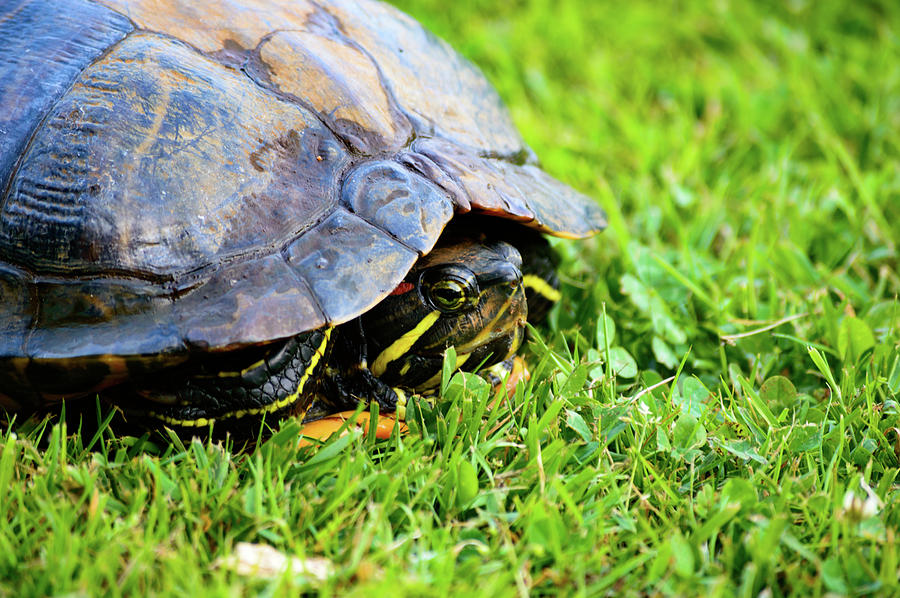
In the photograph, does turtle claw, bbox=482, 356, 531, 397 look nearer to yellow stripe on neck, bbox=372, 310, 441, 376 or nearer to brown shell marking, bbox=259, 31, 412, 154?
yellow stripe on neck, bbox=372, 310, 441, 376

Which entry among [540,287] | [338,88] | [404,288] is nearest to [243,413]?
[404,288]

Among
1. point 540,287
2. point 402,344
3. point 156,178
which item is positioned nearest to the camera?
point 156,178

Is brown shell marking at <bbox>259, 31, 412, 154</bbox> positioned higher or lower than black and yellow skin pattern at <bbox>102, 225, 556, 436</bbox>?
higher

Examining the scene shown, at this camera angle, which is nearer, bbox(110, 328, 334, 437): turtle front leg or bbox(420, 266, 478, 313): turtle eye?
bbox(110, 328, 334, 437): turtle front leg

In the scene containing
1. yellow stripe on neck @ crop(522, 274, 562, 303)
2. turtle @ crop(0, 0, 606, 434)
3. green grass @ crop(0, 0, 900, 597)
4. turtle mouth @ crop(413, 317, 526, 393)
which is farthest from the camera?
yellow stripe on neck @ crop(522, 274, 562, 303)

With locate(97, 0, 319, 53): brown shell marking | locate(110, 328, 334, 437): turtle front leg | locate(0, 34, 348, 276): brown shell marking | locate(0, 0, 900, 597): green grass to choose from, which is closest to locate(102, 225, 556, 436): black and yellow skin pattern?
locate(110, 328, 334, 437): turtle front leg

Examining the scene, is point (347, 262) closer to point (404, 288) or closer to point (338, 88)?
point (404, 288)
